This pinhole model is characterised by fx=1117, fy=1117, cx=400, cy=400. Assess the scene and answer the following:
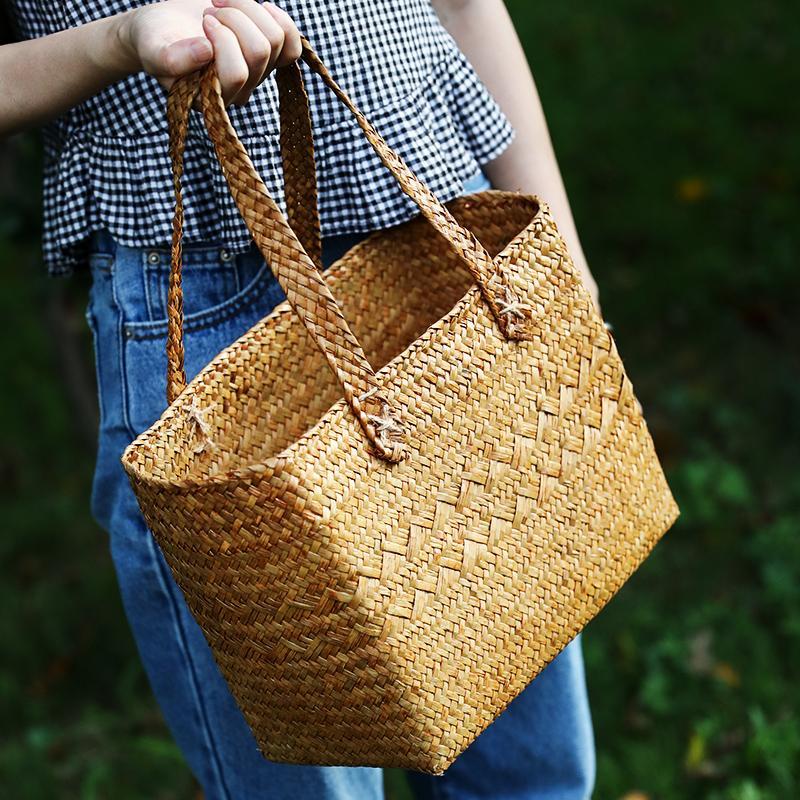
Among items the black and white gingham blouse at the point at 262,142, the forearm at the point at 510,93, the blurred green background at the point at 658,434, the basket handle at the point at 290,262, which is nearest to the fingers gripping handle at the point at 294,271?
the basket handle at the point at 290,262

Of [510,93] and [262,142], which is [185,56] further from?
[510,93]

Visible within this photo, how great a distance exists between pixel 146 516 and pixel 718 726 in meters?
1.55

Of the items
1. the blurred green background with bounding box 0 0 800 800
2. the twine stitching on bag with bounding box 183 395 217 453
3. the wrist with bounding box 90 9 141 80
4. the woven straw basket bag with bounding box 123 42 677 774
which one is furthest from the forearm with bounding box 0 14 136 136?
the blurred green background with bounding box 0 0 800 800

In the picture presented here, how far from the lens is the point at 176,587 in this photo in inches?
53.2

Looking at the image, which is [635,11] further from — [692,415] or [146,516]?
[146,516]

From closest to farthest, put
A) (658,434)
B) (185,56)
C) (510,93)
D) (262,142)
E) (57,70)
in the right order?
1. (185,56)
2. (57,70)
3. (262,142)
4. (510,93)
5. (658,434)

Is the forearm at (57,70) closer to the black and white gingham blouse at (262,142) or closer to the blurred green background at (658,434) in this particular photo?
the black and white gingham blouse at (262,142)

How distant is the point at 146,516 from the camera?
1131mm

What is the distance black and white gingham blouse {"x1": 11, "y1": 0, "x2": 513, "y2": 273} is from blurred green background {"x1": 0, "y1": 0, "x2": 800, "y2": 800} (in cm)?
133

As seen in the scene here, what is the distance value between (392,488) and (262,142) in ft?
1.51

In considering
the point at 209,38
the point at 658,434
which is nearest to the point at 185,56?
the point at 209,38

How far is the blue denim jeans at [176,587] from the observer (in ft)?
4.24

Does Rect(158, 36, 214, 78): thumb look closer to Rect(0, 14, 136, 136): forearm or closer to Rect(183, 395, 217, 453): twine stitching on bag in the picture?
Rect(0, 14, 136, 136): forearm

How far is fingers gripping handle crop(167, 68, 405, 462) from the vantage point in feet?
3.47
